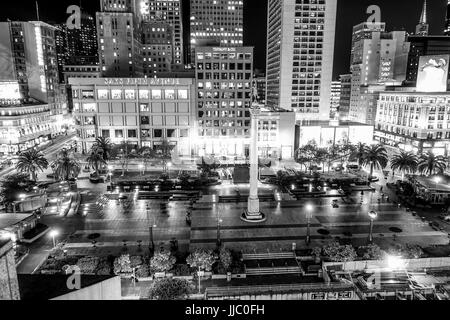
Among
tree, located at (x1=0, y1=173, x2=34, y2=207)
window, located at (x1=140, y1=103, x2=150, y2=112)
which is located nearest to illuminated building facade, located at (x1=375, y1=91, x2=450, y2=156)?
window, located at (x1=140, y1=103, x2=150, y2=112)

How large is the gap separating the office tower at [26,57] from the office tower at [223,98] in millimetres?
72549

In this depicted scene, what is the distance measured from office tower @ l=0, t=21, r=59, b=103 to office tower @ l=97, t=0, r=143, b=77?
27.8 m

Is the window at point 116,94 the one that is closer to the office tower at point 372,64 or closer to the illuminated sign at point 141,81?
the illuminated sign at point 141,81

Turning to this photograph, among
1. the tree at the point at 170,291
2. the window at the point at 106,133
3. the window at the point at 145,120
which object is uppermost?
the window at the point at 145,120

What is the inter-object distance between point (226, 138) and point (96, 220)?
5854 cm

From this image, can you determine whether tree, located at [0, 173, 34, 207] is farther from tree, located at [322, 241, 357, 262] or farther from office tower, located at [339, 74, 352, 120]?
office tower, located at [339, 74, 352, 120]

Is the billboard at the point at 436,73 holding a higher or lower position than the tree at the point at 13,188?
higher

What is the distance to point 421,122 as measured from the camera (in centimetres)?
9725

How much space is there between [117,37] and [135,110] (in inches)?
1545

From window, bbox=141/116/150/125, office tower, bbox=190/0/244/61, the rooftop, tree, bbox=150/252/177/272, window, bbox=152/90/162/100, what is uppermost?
office tower, bbox=190/0/244/61

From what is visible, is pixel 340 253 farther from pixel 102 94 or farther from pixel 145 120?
pixel 102 94

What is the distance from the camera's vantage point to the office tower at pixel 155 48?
500ft

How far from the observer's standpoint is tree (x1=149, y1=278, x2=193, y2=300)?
2480cm

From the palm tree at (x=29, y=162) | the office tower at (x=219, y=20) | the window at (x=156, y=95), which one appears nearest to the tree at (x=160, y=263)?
the palm tree at (x=29, y=162)
